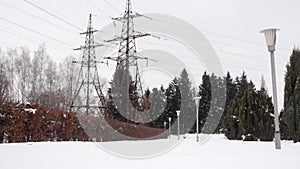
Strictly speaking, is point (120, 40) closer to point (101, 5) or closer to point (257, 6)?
point (101, 5)

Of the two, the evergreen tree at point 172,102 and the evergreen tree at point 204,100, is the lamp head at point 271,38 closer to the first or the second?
the evergreen tree at point 172,102

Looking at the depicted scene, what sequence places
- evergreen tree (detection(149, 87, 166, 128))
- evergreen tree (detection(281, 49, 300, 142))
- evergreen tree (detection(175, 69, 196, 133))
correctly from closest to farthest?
evergreen tree (detection(281, 49, 300, 142)) → evergreen tree (detection(149, 87, 166, 128)) → evergreen tree (detection(175, 69, 196, 133))

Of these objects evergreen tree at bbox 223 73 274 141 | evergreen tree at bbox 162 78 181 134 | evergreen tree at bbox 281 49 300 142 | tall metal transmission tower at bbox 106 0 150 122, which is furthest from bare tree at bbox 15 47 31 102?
evergreen tree at bbox 281 49 300 142

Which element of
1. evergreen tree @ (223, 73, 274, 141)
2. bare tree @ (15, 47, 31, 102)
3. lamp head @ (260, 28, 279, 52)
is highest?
bare tree @ (15, 47, 31, 102)

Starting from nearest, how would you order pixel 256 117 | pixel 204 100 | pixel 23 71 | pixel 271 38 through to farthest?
pixel 271 38 → pixel 256 117 → pixel 23 71 → pixel 204 100

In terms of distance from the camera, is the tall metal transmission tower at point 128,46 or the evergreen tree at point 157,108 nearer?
the tall metal transmission tower at point 128,46

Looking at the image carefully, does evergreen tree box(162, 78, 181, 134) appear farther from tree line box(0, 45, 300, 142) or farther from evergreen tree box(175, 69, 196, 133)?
evergreen tree box(175, 69, 196, 133)

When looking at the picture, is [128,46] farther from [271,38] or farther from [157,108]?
[157,108]

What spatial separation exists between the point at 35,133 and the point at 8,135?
4.47ft

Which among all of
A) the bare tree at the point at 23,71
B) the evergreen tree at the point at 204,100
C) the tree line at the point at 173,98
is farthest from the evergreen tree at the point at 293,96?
the evergreen tree at the point at 204,100

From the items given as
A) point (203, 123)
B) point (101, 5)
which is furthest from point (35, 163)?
point (203, 123)

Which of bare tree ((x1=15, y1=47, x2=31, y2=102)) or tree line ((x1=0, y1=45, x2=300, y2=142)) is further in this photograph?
bare tree ((x1=15, y1=47, x2=31, y2=102))

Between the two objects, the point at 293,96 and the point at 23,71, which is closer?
the point at 293,96

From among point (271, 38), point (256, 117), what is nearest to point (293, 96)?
point (256, 117)
